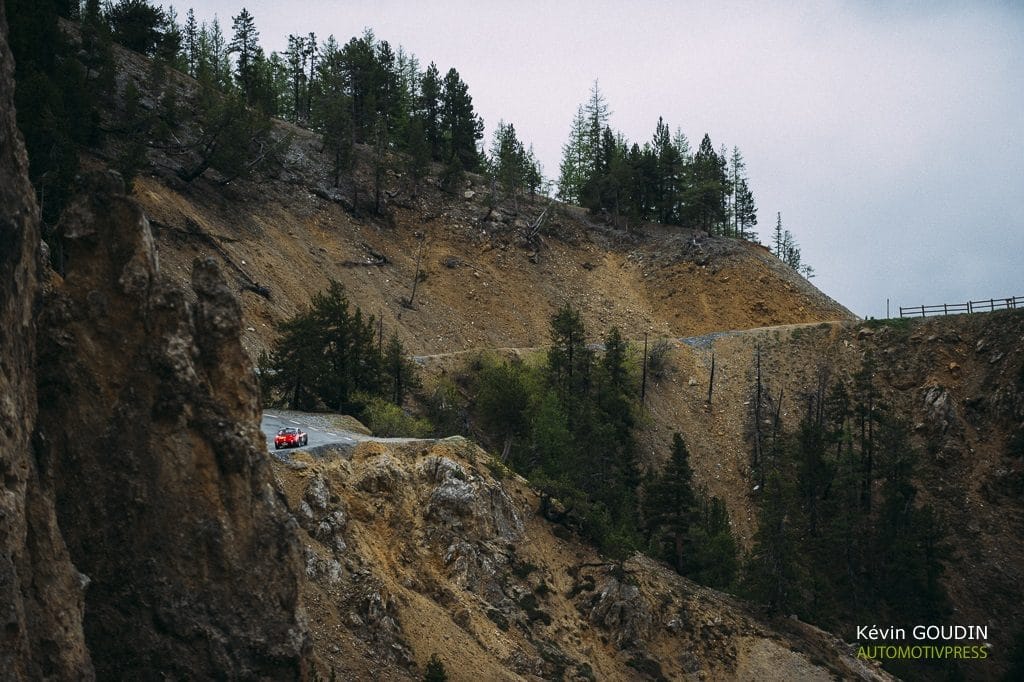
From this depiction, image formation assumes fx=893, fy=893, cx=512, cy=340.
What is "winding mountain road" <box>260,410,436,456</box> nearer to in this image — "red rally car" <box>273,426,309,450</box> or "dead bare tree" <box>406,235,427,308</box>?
"red rally car" <box>273,426,309,450</box>

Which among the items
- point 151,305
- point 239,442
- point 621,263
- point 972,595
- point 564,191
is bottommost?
point 972,595

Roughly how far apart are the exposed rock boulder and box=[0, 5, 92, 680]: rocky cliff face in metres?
1.39

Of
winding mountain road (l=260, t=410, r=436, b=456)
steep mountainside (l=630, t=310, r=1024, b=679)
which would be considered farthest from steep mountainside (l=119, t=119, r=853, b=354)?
winding mountain road (l=260, t=410, r=436, b=456)

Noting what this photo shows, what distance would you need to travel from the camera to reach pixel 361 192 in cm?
8062

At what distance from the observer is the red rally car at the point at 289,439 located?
3068 centimetres

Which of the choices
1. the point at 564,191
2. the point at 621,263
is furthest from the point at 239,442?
the point at 564,191

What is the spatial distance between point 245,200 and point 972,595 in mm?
56959

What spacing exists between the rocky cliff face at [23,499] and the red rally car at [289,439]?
14353 millimetres

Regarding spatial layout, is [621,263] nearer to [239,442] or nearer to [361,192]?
[361,192]

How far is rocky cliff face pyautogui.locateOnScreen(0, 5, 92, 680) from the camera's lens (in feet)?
44.7

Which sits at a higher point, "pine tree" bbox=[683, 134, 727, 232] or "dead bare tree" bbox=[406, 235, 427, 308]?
"pine tree" bbox=[683, 134, 727, 232]

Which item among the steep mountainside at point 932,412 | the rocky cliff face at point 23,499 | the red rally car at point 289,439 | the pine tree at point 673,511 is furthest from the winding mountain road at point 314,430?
the steep mountainside at point 932,412

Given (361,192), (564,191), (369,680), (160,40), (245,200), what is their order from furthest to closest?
1. (564,191)
2. (361,192)
3. (160,40)
4. (245,200)
5. (369,680)

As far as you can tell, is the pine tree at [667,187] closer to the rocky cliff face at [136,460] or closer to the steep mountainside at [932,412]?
the steep mountainside at [932,412]
